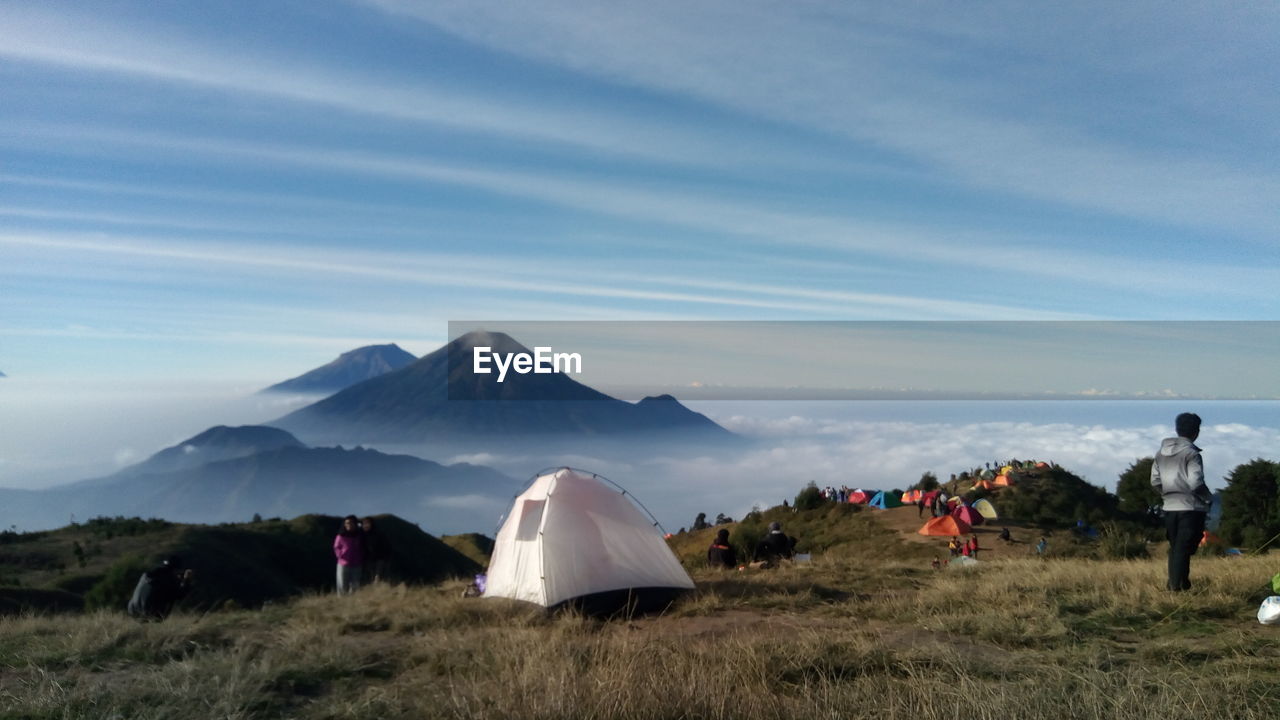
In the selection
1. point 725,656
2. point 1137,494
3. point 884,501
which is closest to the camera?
point 725,656

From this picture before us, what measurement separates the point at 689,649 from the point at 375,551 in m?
9.10

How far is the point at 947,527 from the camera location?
3186cm

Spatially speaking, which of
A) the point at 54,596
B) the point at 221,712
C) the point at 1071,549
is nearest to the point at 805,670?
the point at 221,712

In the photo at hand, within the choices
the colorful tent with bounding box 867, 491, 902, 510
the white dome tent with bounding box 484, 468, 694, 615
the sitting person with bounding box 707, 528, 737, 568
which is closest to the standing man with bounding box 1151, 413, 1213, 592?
the white dome tent with bounding box 484, 468, 694, 615

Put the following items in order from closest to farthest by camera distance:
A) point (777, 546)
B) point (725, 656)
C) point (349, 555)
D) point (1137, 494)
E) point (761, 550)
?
point (725, 656) → point (349, 555) → point (777, 546) → point (761, 550) → point (1137, 494)

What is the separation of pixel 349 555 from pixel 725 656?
944 centimetres

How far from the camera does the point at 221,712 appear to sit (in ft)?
20.0

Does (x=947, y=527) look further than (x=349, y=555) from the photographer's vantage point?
Yes

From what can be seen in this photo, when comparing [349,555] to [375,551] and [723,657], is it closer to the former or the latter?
[375,551]

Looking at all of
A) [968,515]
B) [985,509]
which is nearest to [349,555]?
[968,515]

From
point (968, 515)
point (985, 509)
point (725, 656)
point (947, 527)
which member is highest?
point (725, 656)

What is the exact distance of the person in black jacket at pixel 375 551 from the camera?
14625mm

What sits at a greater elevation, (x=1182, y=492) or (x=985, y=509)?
(x=1182, y=492)

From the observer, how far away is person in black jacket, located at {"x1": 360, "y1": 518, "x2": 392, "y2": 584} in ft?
48.0
